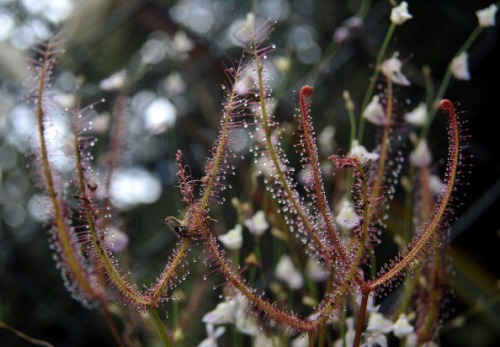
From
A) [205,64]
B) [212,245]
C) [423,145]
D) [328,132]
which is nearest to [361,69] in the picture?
[205,64]

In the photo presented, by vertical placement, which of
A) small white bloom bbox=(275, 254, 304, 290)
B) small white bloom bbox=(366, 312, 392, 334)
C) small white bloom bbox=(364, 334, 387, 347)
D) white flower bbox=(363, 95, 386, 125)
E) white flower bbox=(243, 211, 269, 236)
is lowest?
small white bloom bbox=(275, 254, 304, 290)

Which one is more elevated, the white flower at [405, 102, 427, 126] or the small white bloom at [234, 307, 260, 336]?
the white flower at [405, 102, 427, 126]

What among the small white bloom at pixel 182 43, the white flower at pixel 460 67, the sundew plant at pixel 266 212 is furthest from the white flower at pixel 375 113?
the small white bloom at pixel 182 43

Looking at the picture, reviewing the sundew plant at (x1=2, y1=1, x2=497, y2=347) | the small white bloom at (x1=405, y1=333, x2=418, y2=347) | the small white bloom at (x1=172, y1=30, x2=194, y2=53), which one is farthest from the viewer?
the small white bloom at (x1=172, y1=30, x2=194, y2=53)

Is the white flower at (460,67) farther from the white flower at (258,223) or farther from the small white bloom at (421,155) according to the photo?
the white flower at (258,223)

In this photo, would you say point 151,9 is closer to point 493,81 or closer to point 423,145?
point 423,145

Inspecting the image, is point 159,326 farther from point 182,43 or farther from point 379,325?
point 182,43

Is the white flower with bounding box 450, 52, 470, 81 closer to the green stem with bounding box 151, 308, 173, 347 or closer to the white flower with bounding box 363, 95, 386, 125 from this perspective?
the white flower with bounding box 363, 95, 386, 125

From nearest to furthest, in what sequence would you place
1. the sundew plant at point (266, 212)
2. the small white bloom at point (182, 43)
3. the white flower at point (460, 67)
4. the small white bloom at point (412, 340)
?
the sundew plant at point (266, 212) → the small white bloom at point (412, 340) → the white flower at point (460, 67) → the small white bloom at point (182, 43)

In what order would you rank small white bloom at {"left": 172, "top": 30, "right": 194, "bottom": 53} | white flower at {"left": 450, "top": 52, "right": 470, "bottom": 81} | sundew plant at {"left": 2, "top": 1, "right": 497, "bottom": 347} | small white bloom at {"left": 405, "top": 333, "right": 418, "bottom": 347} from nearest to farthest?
sundew plant at {"left": 2, "top": 1, "right": 497, "bottom": 347}, small white bloom at {"left": 405, "top": 333, "right": 418, "bottom": 347}, white flower at {"left": 450, "top": 52, "right": 470, "bottom": 81}, small white bloom at {"left": 172, "top": 30, "right": 194, "bottom": 53}

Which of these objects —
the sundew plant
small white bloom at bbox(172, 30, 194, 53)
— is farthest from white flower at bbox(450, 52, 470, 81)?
small white bloom at bbox(172, 30, 194, 53)

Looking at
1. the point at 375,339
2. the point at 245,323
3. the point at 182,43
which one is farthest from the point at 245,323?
the point at 182,43
